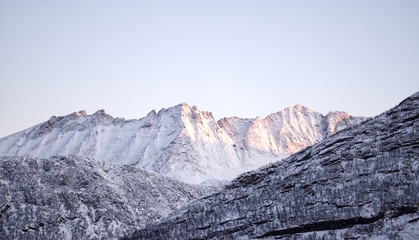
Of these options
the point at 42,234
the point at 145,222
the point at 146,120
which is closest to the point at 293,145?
the point at 146,120

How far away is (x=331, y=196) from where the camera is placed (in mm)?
35875

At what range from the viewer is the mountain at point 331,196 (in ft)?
101

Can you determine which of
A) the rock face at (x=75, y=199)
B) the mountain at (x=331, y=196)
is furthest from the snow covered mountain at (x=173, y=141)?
the mountain at (x=331, y=196)

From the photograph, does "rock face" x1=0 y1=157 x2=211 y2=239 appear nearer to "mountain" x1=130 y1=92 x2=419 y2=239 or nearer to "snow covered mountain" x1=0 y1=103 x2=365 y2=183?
"mountain" x1=130 y1=92 x2=419 y2=239

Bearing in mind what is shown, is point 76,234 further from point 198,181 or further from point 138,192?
point 198,181

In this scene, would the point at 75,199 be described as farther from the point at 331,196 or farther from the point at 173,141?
the point at 173,141

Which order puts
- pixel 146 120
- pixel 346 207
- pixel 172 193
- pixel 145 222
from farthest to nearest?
pixel 146 120 < pixel 172 193 < pixel 145 222 < pixel 346 207

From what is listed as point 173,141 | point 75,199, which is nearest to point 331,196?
point 75,199

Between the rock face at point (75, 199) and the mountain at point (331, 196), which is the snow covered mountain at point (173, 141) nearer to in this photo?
the rock face at point (75, 199)

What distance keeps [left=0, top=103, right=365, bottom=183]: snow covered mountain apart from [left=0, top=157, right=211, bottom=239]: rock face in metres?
52.3

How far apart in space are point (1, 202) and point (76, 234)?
10.4 meters

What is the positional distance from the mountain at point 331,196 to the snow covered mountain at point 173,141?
70.6m

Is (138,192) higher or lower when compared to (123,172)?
lower

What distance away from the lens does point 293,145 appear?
173625 mm
